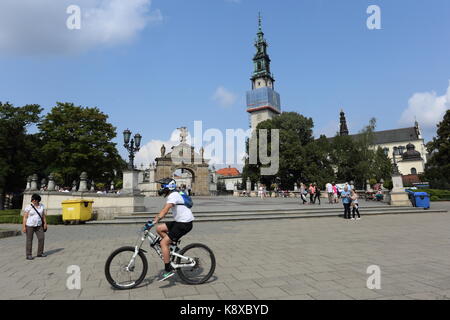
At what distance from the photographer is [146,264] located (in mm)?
4332

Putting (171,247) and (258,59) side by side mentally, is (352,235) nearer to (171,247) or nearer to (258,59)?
(171,247)

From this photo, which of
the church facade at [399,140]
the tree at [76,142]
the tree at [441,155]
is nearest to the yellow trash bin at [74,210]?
the tree at [76,142]

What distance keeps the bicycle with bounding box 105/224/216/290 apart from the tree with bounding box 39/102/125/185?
30.4m

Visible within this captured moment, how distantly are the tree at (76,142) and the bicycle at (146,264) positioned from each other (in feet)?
99.7

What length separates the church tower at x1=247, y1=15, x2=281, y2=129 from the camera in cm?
8899

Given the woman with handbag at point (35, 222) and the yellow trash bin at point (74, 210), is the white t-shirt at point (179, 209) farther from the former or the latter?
the yellow trash bin at point (74, 210)

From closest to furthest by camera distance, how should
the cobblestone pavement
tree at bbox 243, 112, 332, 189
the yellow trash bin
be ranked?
the cobblestone pavement, the yellow trash bin, tree at bbox 243, 112, 332, 189

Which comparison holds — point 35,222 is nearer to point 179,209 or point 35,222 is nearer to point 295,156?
point 179,209

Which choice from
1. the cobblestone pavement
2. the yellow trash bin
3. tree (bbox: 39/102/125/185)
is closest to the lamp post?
the yellow trash bin

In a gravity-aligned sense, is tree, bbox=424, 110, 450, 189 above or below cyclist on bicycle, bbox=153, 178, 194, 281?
above

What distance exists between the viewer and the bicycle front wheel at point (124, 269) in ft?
13.4

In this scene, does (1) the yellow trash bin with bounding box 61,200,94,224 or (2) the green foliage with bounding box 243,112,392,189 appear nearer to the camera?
(1) the yellow trash bin with bounding box 61,200,94,224

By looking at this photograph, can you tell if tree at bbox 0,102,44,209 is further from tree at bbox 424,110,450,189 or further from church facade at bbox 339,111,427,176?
church facade at bbox 339,111,427,176
